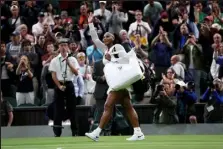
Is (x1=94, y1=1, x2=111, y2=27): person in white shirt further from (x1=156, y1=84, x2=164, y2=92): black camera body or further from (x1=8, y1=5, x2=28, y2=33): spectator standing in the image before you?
(x1=156, y1=84, x2=164, y2=92): black camera body

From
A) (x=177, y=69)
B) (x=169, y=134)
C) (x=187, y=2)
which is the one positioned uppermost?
(x=187, y=2)

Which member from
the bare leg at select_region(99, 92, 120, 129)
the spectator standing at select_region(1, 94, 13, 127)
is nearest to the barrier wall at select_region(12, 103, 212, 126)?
the spectator standing at select_region(1, 94, 13, 127)

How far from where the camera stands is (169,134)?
53.5 ft

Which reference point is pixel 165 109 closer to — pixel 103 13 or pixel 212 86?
pixel 212 86

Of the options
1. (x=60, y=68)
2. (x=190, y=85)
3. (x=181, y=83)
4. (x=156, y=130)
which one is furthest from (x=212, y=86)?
(x=60, y=68)

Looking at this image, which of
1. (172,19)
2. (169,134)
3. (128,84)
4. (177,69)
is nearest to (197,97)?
(177,69)

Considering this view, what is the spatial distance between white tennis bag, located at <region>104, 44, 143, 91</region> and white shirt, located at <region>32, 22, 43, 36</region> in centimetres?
839

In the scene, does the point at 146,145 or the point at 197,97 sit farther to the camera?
the point at 197,97

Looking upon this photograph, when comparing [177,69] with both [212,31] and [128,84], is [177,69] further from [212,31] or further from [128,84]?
[128,84]

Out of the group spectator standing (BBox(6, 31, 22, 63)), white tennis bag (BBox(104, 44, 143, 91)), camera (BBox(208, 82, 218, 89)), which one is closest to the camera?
white tennis bag (BBox(104, 44, 143, 91))

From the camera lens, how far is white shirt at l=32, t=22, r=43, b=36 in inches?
828

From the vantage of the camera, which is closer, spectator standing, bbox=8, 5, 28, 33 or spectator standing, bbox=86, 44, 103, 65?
spectator standing, bbox=86, 44, 103, 65

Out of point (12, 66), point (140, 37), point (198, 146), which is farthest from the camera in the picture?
point (140, 37)

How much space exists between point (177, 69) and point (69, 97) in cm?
386
